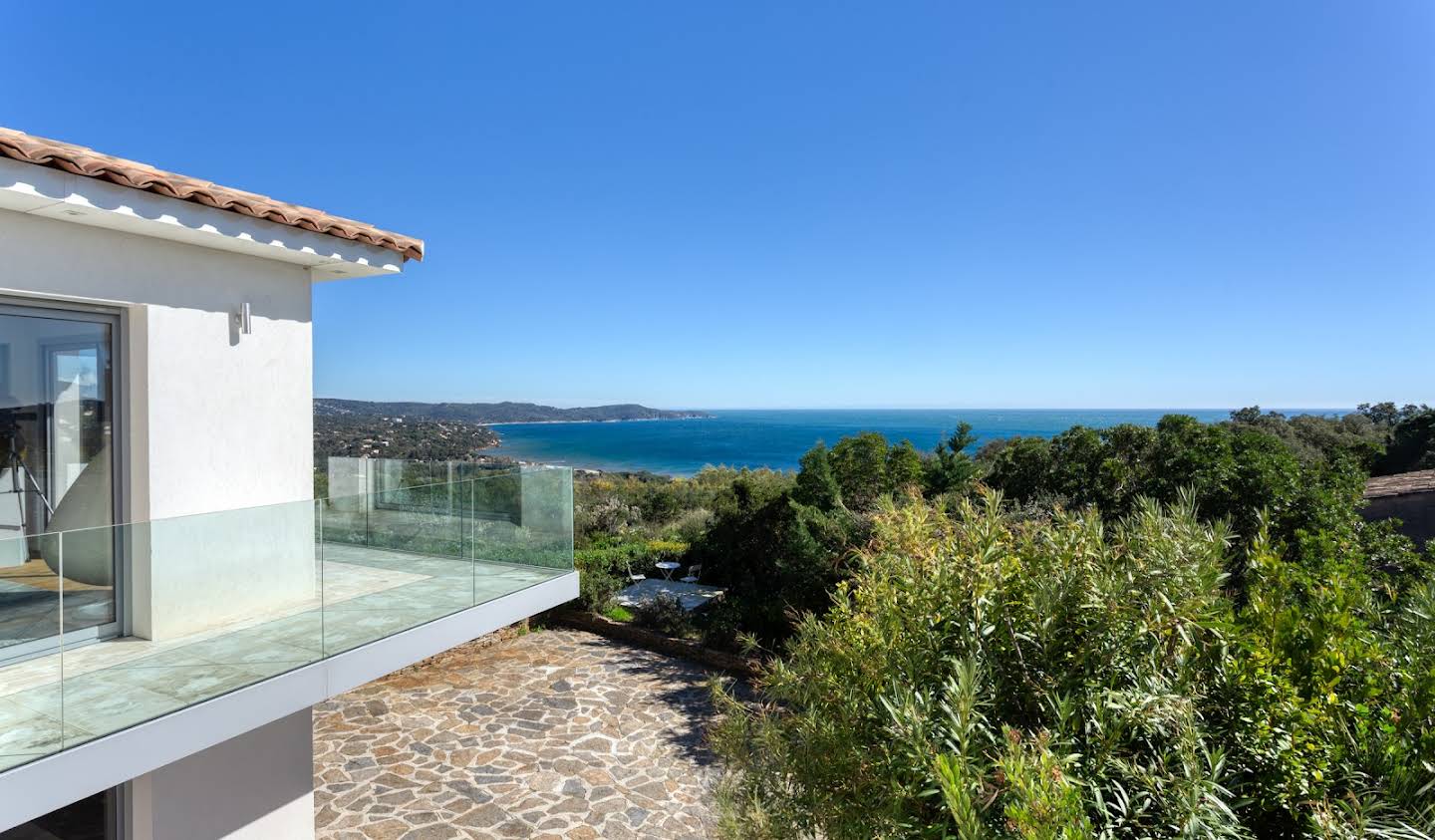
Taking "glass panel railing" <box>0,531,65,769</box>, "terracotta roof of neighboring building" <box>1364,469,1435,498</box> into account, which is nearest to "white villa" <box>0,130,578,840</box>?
"glass panel railing" <box>0,531,65,769</box>

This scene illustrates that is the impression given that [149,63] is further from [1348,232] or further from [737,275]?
[1348,232]

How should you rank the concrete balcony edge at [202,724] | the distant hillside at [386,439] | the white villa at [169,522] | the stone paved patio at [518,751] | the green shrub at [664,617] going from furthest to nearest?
the green shrub at [664,617] → the distant hillside at [386,439] → the stone paved patio at [518,751] → the white villa at [169,522] → the concrete balcony edge at [202,724]

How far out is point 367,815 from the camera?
24.9ft

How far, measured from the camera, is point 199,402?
5520 millimetres

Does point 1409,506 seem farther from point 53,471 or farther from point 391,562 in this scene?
point 53,471

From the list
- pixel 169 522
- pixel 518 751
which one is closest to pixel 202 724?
pixel 169 522

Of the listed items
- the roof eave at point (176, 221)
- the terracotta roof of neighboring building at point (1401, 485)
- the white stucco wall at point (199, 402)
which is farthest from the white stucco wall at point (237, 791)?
the terracotta roof of neighboring building at point (1401, 485)

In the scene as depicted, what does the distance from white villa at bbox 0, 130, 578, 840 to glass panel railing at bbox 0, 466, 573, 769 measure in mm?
16

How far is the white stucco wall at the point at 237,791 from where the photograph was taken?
17.4 ft

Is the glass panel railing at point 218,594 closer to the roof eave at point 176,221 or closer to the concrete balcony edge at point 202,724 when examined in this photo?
the concrete balcony edge at point 202,724

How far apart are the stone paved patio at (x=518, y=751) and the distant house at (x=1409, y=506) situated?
37.3 ft

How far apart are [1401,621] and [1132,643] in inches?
78.2

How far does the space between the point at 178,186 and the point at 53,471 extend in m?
2.25

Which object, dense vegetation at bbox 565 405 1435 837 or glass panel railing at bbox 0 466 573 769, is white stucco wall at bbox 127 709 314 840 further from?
dense vegetation at bbox 565 405 1435 837
